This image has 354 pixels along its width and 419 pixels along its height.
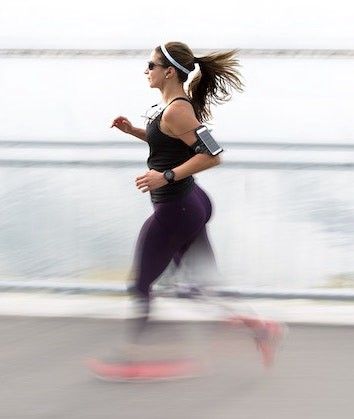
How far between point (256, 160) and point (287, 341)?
121cm

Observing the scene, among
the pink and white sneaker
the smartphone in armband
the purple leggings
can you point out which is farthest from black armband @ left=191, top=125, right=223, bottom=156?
the pink and white sneaker

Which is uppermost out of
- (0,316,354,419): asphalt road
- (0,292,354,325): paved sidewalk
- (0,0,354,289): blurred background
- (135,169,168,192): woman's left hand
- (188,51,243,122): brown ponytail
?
(188,51,243,122): brown ponytail

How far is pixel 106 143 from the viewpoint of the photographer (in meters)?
6.77

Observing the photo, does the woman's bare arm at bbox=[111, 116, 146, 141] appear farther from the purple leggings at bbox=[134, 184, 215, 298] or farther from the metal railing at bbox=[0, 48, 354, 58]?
the metal railing at bbox=[0, 48, 354, 58]

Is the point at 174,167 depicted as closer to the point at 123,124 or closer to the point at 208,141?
the point at 208,141

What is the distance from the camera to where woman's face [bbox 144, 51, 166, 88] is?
5121 millimetres

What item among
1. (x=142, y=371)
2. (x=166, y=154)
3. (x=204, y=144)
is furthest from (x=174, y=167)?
(x=142, y=371)

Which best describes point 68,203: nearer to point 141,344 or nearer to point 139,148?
point 139,148

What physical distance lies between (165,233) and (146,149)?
5.55ft

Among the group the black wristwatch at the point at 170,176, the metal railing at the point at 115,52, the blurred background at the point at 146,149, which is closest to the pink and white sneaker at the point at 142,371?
the black wristwatch at the point at 170,176

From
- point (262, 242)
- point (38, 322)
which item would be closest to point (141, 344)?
point (38, 322)

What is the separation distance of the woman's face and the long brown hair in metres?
0.03

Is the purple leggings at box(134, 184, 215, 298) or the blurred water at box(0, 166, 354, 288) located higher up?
the purple leggings at box(134, 184, 215, 298)

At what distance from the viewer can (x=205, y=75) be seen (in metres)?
5.26
